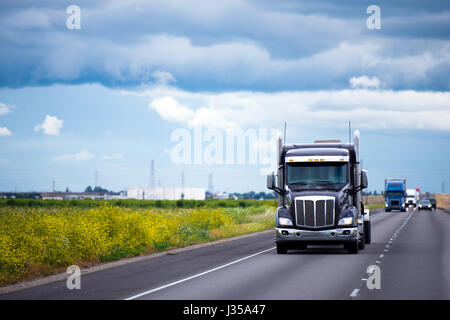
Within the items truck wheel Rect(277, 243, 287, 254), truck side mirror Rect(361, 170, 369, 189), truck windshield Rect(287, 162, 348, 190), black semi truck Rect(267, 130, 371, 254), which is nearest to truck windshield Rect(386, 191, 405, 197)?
black semi truck Rect(267, 130, 371, 254)

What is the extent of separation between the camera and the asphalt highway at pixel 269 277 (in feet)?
45.7

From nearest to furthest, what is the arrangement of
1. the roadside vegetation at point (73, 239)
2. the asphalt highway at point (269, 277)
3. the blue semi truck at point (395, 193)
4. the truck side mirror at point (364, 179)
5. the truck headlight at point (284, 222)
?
the asphalt highway at point (269, 277)
the roadside vegetation at point (73, 239)
the truck headlight at point (284, 222)
the truck side mirror at point (364, 179)
the blue semi truck at point (395, 193)

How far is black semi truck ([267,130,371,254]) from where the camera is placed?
2294 centimetres

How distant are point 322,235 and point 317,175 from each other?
2125mm

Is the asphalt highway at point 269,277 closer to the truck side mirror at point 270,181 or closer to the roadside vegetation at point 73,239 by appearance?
the roadside vegetation at point 73,239

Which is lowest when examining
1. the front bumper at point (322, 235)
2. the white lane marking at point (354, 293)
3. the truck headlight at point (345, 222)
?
the white lane marking at point (354, 293)

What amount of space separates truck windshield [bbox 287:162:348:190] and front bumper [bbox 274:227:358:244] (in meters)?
1.54

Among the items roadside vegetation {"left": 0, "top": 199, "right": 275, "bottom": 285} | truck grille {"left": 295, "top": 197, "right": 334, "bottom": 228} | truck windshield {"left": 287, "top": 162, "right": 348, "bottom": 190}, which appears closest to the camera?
roadside vegetation {"left": 0, "top": 199, "right": 275, "bottom": 285}

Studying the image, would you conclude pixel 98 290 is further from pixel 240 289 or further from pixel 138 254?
pixel 138 254

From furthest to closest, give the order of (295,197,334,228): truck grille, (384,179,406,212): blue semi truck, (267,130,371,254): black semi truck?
(384,179,406,212): blue semi truck → (267,130,371,254): black semi truck → (295,197,334,228): truck grille

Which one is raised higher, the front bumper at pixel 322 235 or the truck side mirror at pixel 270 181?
the truck side mirror at pixel 270 181

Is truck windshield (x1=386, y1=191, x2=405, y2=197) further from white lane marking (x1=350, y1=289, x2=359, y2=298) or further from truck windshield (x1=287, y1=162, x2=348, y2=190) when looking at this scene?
white lane marking (x1=350, y1=289, x2=359, y2=298)

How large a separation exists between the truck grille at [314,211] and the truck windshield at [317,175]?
968 mm

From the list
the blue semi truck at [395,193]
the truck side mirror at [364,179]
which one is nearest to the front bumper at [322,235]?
the truck side mirror at [364,179]
